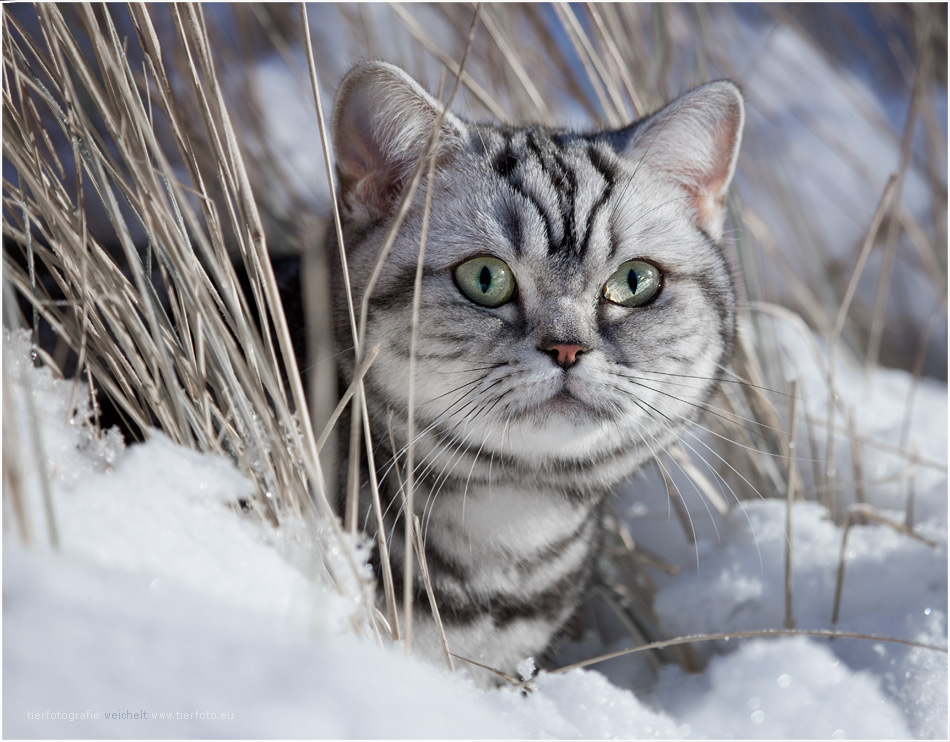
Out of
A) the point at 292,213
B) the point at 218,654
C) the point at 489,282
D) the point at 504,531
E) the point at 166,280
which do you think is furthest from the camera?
the point at 292,213

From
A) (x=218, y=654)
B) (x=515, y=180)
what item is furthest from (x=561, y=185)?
(x=218, y=654)

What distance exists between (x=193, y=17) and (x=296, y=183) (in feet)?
3.94

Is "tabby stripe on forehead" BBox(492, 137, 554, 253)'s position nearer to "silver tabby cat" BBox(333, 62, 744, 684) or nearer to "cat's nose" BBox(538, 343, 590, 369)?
"silver tabby cat" BBox(333, 62, 744, 684)

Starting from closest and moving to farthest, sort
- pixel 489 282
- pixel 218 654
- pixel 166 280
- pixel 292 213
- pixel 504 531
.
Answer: pixel 218 654
pixel 166 280
pixel 489 282
pixel 504 531
pixel 292 213

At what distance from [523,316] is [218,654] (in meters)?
0.50

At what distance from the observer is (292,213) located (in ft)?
6.17

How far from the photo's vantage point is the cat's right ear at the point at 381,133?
909mm

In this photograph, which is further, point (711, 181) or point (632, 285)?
point (711, 181)

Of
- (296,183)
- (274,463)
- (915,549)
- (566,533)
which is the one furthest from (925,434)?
(296,183)

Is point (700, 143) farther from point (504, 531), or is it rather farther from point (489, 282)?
point (504, 531)

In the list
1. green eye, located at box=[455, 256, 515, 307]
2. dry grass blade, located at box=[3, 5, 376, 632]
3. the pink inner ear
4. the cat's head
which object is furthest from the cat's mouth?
the pink inner ear

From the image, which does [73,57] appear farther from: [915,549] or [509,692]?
[915,549]

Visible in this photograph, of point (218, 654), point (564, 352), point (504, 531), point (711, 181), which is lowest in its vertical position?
point (504, 531)

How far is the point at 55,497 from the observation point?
25.3 inches
